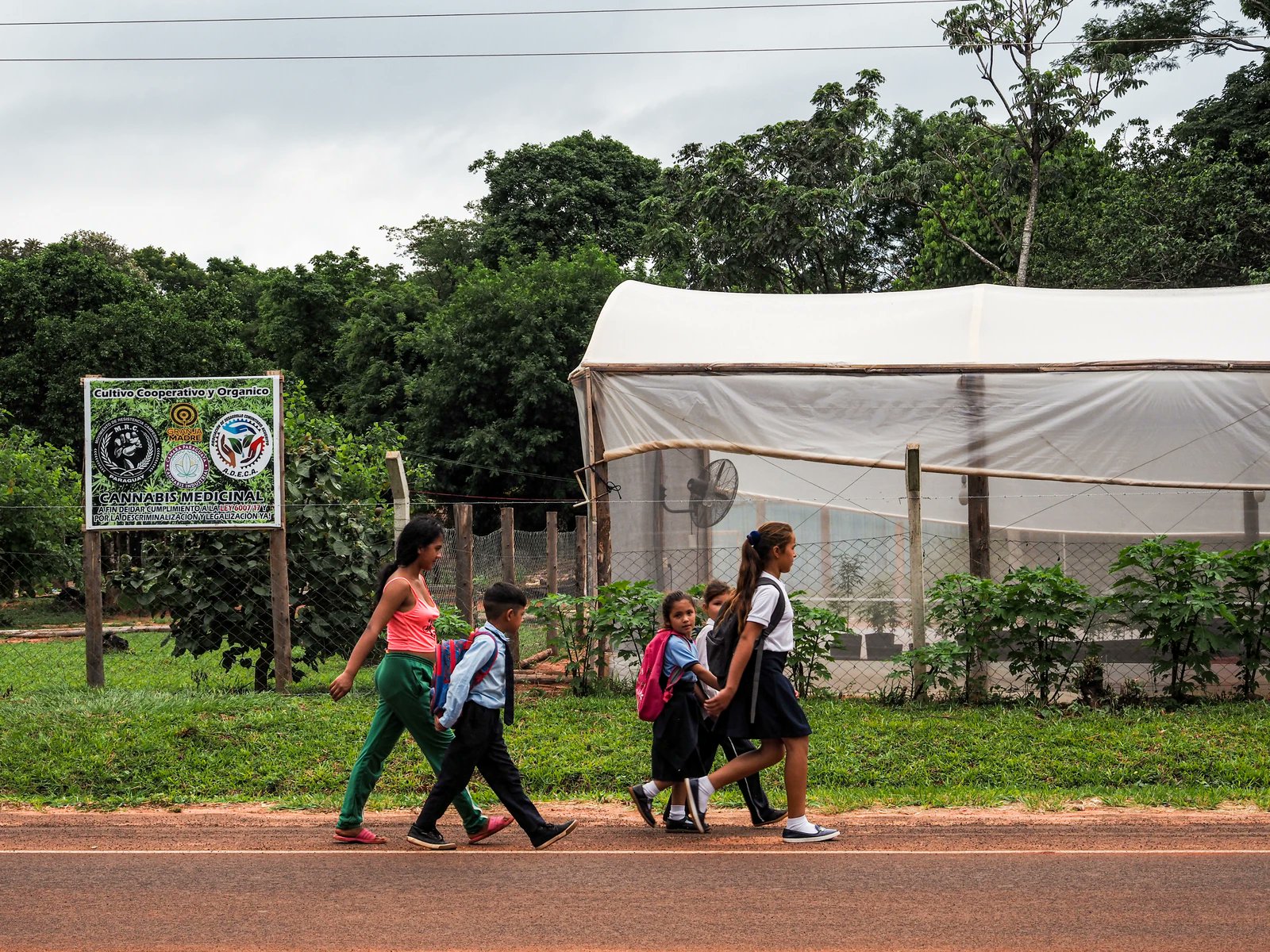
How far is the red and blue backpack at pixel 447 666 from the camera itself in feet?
20.3

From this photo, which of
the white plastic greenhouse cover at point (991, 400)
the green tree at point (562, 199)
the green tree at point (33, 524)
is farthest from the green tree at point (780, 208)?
the white plastic greenhouse cover at point (991, 400)

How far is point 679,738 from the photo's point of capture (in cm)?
657

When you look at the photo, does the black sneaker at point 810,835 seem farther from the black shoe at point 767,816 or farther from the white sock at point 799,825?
the black shoe at point 767,816

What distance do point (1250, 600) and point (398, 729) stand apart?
647 centimetres

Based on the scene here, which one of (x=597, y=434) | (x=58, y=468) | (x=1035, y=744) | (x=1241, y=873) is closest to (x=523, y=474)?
(x=58, y=468)

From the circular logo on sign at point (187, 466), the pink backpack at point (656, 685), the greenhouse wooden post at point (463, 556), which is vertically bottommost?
the pink backpack at point (656, 685)

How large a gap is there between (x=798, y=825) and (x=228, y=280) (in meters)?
45.3

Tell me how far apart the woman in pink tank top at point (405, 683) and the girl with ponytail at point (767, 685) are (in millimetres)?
1303

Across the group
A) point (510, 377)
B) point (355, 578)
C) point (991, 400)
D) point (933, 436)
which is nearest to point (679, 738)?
point (355, 578)

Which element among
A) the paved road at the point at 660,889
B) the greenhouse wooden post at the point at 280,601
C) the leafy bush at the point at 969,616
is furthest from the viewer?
the greenhouse wooden post at the point at 280,601

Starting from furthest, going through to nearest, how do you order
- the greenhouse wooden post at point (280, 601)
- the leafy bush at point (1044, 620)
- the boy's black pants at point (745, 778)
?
the greenhouse wooden post at point (280, 601) < the leafy bush at point (1044, 620) < the boy's black pants at point (745, 778)

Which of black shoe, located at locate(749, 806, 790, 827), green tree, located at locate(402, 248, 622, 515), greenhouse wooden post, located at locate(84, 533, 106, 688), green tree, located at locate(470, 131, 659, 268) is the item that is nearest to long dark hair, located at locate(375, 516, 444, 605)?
black shoe, located at locate(749, 806, 790, 827)

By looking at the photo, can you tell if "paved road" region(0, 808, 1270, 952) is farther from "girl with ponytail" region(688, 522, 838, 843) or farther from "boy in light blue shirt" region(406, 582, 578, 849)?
"girl with ponytail" region(688, 522, 838, 843)

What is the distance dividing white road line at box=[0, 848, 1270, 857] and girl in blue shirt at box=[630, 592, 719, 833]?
472mm
